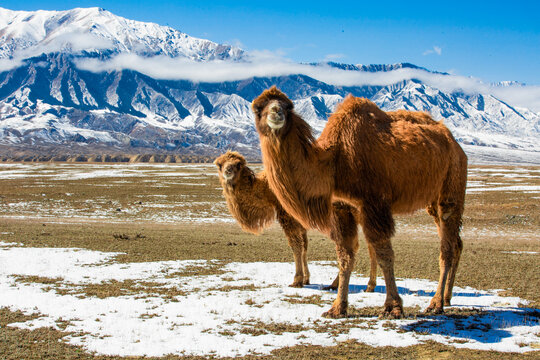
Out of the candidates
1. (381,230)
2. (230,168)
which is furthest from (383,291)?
(230,168)

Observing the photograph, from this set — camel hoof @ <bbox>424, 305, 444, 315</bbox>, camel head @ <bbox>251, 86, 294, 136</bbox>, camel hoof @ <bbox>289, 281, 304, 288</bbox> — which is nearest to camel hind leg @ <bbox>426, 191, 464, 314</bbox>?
camel hoof @ <bbox>424, 305, 444, 315</bbox>

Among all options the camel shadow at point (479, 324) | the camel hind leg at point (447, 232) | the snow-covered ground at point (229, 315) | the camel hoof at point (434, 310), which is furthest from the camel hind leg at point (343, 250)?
the camel hind leg at point (447, 232)

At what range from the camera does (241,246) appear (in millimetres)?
17438

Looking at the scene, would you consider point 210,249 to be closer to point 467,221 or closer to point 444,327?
point 444,327

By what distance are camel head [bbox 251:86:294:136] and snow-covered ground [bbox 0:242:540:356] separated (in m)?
3.20

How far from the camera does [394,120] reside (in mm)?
8117

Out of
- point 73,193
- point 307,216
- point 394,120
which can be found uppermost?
point 394,120

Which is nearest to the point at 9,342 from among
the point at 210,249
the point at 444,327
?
the point at 444,327

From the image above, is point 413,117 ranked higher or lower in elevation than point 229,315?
higher

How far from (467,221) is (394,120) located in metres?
23.0

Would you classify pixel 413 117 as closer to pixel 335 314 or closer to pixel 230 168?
pixel 335 314

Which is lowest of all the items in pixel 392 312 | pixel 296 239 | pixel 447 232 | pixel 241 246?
pixel 241 246

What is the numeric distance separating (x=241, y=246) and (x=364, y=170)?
11.0 meters

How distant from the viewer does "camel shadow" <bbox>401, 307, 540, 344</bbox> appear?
22.3 ft
